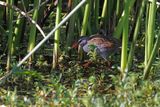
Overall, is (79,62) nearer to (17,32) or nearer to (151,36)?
(17,32)

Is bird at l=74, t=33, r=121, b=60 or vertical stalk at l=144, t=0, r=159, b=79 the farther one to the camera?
bird at l=74, t=33, r=121, b=60

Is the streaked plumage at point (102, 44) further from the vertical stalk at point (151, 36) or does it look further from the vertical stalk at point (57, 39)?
the vertical stalk at point (151, 36)

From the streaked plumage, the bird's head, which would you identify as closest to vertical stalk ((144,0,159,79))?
the streaked plumage

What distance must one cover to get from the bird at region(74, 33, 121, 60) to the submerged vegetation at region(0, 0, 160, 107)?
1.8 inches

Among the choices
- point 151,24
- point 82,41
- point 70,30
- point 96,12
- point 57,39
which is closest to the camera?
point 151,24

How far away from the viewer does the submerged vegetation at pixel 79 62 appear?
124 inches

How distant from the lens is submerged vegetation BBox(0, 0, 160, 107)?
3.15 meters

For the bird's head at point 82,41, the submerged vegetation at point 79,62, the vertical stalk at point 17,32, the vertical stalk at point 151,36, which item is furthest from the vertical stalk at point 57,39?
the vertical stalk at point 151,36

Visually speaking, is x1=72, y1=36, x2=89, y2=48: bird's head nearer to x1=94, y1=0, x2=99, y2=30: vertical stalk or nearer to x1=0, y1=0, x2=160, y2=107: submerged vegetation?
x1=0, y1=0, x2=160, y2=107: submerged vegetation

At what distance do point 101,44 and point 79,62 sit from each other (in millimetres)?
247

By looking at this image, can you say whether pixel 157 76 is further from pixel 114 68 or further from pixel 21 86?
pixel 21 86

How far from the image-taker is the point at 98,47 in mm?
4070

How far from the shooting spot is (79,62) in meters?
4.18

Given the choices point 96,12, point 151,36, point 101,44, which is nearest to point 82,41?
point 101,44
